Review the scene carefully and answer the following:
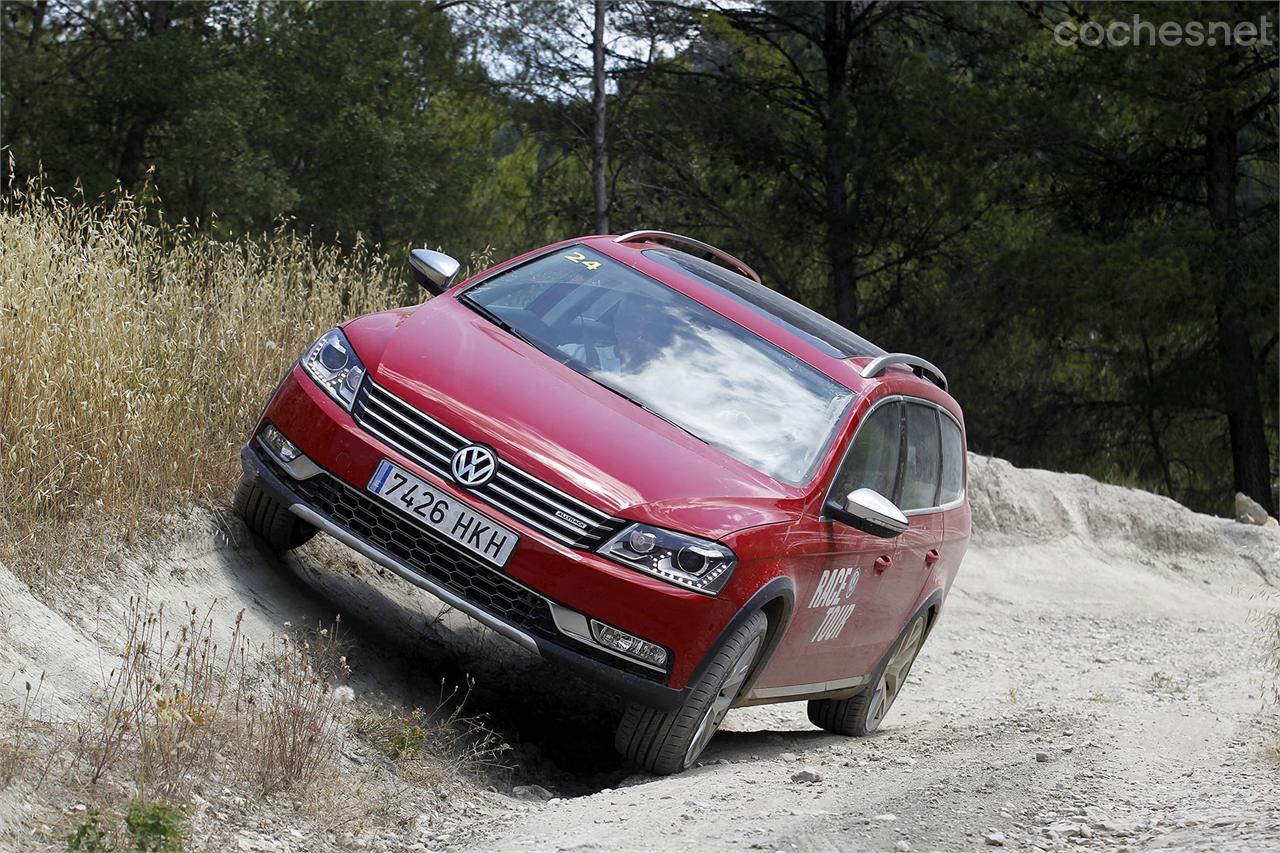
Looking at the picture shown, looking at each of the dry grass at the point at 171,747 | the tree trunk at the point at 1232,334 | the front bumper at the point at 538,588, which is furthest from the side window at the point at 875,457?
the tree trunk at the point at 1232,334

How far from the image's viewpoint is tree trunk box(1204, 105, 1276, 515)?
24.1 metres

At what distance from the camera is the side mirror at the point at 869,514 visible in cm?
626

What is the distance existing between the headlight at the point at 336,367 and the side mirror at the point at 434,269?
827 millimetres

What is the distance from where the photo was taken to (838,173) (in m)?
27.5

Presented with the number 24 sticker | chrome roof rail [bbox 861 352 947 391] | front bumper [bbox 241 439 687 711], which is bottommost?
front bumper [bbox 241 439 687 711]

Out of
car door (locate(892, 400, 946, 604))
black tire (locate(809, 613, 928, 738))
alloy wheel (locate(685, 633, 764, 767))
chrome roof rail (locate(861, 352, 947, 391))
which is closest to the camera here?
alloy wheel (locate(685, 633, 764, 767))

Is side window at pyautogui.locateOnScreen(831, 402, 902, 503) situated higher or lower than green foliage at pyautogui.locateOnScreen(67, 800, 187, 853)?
higher

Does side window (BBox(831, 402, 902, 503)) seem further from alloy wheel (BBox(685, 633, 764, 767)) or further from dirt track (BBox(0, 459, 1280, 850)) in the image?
dirt track (BBox(0, 459, 1280, 850))

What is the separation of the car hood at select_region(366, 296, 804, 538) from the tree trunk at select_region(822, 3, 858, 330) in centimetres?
2102

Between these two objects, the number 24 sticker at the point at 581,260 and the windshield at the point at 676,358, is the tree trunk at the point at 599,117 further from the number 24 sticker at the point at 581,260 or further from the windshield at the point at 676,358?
the windshield at the point at 676,358

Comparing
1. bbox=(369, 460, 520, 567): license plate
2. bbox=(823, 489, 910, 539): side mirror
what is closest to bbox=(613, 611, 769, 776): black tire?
bbox=(823, 489, 910, 539): side mirror

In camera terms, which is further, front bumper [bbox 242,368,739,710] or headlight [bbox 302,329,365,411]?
headlight [bbox 302,329,365,411]

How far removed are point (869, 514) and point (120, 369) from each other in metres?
3.68
